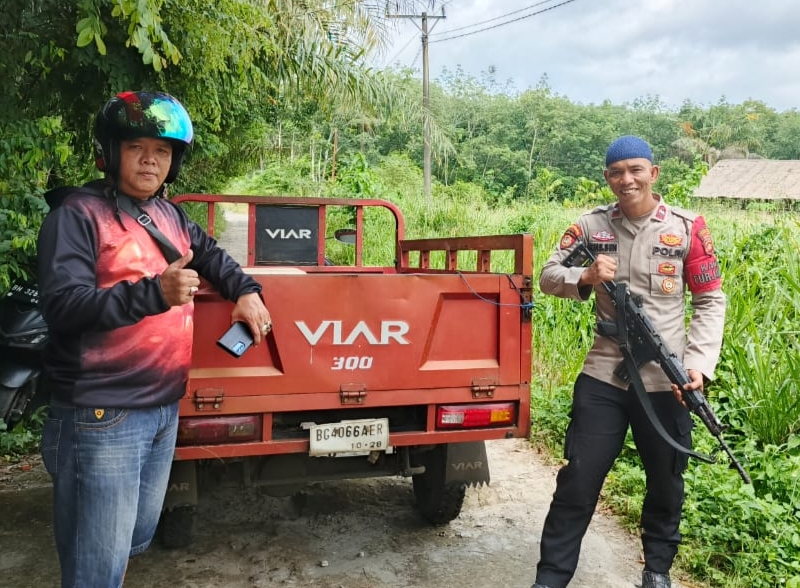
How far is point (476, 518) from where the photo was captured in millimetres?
4059

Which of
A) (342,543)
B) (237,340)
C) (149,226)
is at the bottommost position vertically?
→ (342,543)

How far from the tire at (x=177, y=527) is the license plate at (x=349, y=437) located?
83 centimetres

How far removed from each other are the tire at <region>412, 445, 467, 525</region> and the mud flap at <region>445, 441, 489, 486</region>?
4 cm

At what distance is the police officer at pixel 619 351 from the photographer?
9.27ft

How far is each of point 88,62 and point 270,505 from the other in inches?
102

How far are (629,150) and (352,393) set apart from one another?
4.69ft

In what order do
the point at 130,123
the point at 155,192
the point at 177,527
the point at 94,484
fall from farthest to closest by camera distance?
the point at 177,527 → the point at 155,192 → the point at 130,123 → the point at 94,484

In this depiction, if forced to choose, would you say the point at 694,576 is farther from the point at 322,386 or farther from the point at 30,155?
the point at 30,155

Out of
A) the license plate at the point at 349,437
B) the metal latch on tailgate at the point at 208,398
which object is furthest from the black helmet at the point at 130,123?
the license plate at the point at 349,437

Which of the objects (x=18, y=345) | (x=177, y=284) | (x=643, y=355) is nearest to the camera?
(x=177, y=284)

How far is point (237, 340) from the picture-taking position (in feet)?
7.57

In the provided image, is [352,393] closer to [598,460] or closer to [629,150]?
[598,460]

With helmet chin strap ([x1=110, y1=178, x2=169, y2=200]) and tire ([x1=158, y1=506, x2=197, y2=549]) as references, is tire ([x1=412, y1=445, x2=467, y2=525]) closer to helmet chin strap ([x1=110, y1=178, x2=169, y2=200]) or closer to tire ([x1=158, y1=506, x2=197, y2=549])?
tire ([x1=158, y1=506, x2=197, y2=549])

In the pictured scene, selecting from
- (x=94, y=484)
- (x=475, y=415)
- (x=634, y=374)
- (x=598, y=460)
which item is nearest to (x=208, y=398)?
(x=94, y=484)
